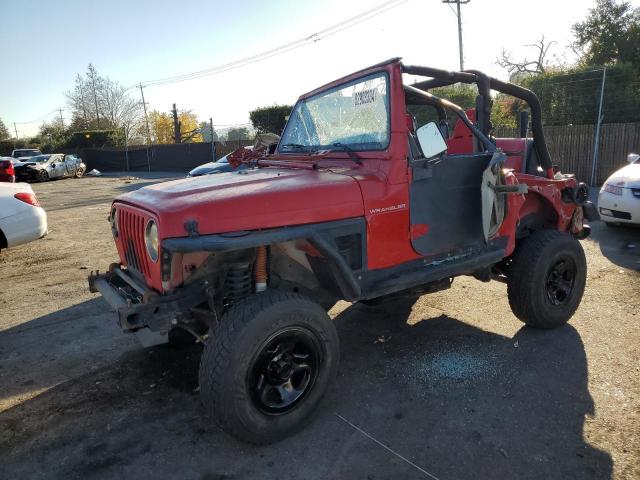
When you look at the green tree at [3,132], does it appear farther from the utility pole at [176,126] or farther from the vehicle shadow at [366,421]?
the vehicle shadow at [366,421]

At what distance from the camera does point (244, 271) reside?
2916 mm

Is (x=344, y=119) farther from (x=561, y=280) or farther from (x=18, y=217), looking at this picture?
(x=18, y=217)

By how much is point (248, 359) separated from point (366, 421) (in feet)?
3.06

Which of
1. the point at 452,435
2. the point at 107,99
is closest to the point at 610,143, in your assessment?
the point at 452,435

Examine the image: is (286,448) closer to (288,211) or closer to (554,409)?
(288,211)

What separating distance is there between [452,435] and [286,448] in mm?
984

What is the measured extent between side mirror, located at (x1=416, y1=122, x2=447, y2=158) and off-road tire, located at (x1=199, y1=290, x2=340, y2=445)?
126cm

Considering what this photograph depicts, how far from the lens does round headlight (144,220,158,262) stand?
270 cm

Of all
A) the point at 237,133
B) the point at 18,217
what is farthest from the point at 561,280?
the point at 237,133

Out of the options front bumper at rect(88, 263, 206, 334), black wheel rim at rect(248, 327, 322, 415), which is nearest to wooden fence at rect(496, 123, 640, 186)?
black wheel rim at rect(248, 327, 322, 415)

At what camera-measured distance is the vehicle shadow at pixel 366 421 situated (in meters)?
2.52

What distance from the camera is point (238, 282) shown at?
9.51ft

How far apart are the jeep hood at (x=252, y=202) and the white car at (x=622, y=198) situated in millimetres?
6090

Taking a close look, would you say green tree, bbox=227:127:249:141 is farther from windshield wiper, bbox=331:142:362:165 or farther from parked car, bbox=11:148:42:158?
windshield wiper, bbox=331:142:362:165
